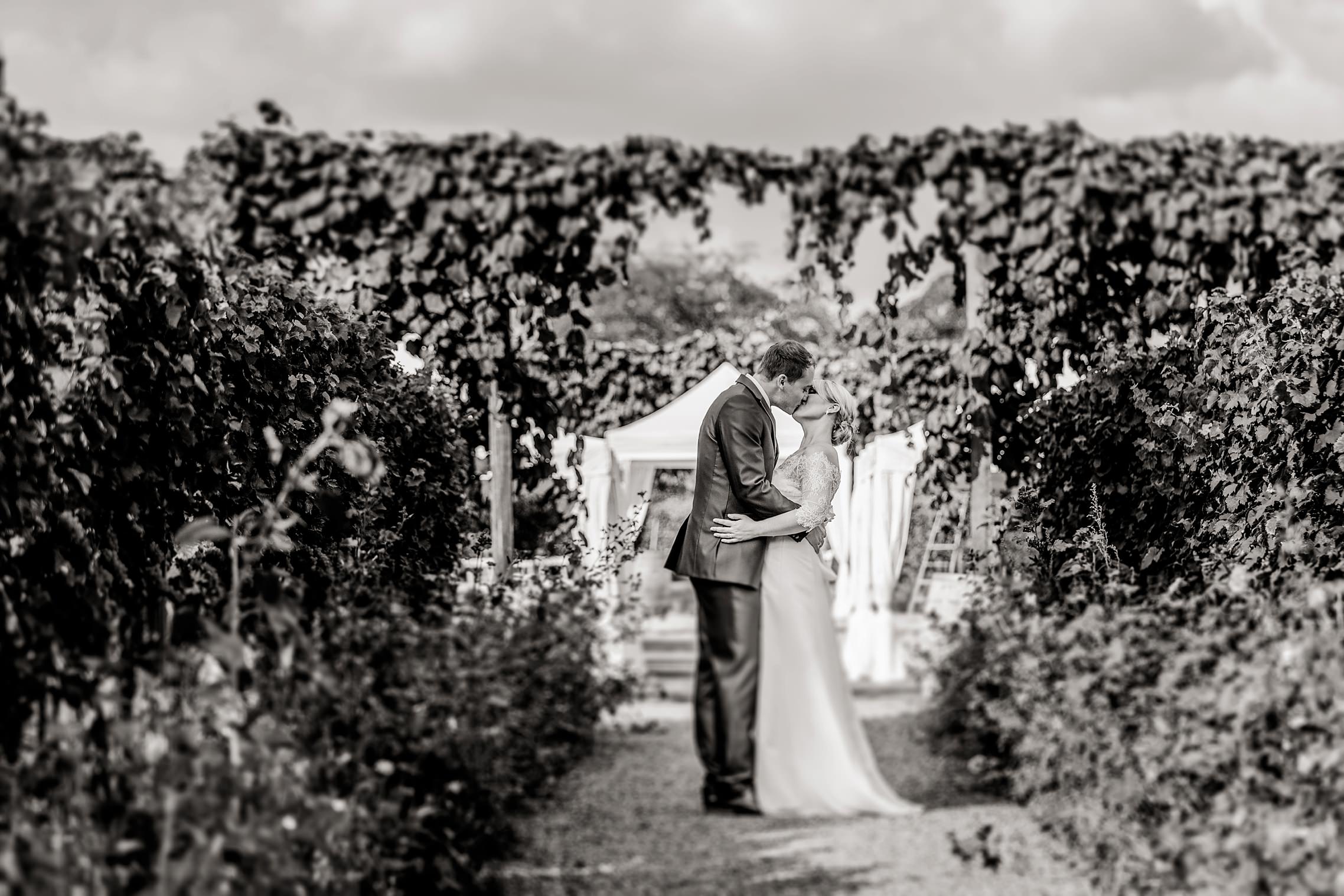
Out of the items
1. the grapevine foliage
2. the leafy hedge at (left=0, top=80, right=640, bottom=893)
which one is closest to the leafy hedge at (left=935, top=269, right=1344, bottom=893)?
the leafy hedge at (left=0, top=80, right=640, bottom=893)

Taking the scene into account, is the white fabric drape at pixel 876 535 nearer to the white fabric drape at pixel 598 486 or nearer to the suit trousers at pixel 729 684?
the white fabric drape at pixel 598 486

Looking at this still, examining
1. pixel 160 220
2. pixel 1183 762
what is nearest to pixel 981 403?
pixel 1183 762

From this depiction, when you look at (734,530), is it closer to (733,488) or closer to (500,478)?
(733,488)

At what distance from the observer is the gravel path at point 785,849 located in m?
3.68

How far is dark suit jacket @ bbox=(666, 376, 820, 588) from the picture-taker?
3895mm

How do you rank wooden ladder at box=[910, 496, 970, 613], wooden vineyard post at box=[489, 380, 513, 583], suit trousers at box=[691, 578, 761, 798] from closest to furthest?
suit trousers at box=[691, 578, 761, 798]
wooden vineyard post at box=[489, 380, 513, 583]
wooden ladder at box=[910, 496, 970, 613]

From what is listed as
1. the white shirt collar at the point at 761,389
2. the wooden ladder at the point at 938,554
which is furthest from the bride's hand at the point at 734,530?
the wooden ladder at the point at 938,554

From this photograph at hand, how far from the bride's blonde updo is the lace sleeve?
0.13 metres

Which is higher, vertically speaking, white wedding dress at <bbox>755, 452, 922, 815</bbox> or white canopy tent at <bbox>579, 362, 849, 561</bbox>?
white canopy tent at <bbox>579, 362, 849, 561</bbox>

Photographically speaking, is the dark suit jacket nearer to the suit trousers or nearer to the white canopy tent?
the suit trousers

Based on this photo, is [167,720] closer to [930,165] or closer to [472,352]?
[472,352]

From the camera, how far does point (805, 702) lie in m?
3.94

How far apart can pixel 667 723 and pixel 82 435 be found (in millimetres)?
3334

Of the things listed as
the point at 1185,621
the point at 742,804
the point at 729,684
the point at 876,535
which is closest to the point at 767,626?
the point at 729,684
